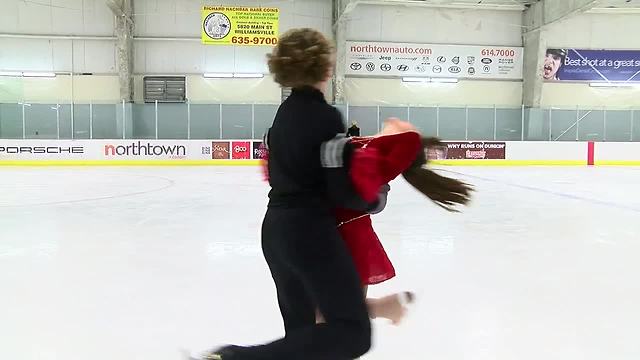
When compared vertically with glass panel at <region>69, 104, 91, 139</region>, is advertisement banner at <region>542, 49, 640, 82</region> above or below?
above

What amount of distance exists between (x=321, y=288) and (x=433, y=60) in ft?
73.8

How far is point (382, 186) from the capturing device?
1772 mm

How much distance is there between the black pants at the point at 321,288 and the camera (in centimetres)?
169

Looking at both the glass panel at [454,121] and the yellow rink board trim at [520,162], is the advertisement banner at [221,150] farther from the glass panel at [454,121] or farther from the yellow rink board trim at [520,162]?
the glass panel at [454,121]

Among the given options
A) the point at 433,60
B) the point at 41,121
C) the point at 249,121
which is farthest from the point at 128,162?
the point at 433,60

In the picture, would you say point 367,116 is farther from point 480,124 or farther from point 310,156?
point 310,156

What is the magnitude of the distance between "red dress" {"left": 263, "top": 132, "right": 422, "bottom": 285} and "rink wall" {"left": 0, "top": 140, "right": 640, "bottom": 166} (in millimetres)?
15956

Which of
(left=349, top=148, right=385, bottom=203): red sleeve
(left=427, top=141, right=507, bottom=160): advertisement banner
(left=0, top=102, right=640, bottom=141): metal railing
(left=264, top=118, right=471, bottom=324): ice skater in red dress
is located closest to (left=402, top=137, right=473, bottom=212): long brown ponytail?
(left=264, top=118, right=471, bottom=324): ice skater in red dress

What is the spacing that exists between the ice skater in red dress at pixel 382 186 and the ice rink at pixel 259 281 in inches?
34.9

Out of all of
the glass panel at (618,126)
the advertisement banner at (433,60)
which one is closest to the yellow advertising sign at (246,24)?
the advertisement banner at (433,60)

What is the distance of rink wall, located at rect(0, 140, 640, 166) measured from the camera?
17797 mm

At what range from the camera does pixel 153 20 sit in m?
22.2

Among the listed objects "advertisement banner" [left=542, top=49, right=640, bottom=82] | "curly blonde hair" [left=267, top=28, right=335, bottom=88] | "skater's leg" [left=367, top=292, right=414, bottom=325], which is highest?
"advertisement banner" [left=542, top=49, right=640, bottom=82]

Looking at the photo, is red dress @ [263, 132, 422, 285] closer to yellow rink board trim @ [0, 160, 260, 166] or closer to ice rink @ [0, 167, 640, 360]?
ice rink @ [0, 167, 640, 360]
